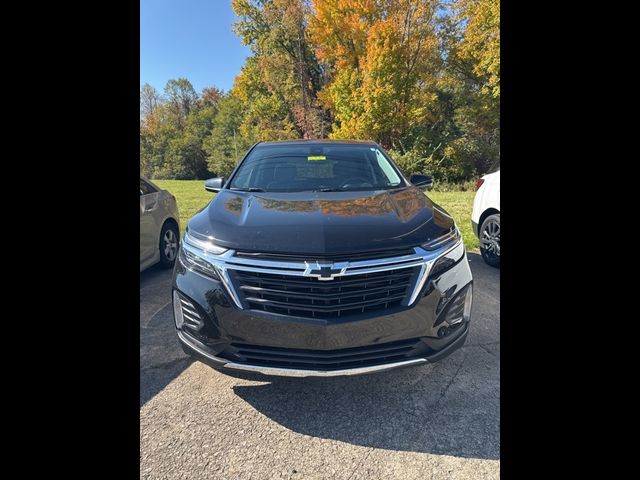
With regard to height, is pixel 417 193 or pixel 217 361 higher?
pixel 417 193

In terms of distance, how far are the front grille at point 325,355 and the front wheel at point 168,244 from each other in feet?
10.8

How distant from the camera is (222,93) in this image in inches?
1580

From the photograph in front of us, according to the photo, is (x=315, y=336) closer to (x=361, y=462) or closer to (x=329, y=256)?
(x=329, y=256)

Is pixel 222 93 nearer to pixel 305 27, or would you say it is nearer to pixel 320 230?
pixel 305 27

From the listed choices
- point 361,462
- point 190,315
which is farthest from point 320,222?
point 361,462

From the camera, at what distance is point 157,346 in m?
2.89

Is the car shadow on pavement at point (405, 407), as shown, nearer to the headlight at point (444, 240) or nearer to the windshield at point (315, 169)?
the headlight at point (444, 240)

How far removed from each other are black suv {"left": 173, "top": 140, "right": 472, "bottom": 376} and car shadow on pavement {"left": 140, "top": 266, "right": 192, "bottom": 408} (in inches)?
26.2

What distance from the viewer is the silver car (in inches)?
164

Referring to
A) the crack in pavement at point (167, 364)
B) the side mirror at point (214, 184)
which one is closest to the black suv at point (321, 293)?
the crack in pavement at point (167, 364)
